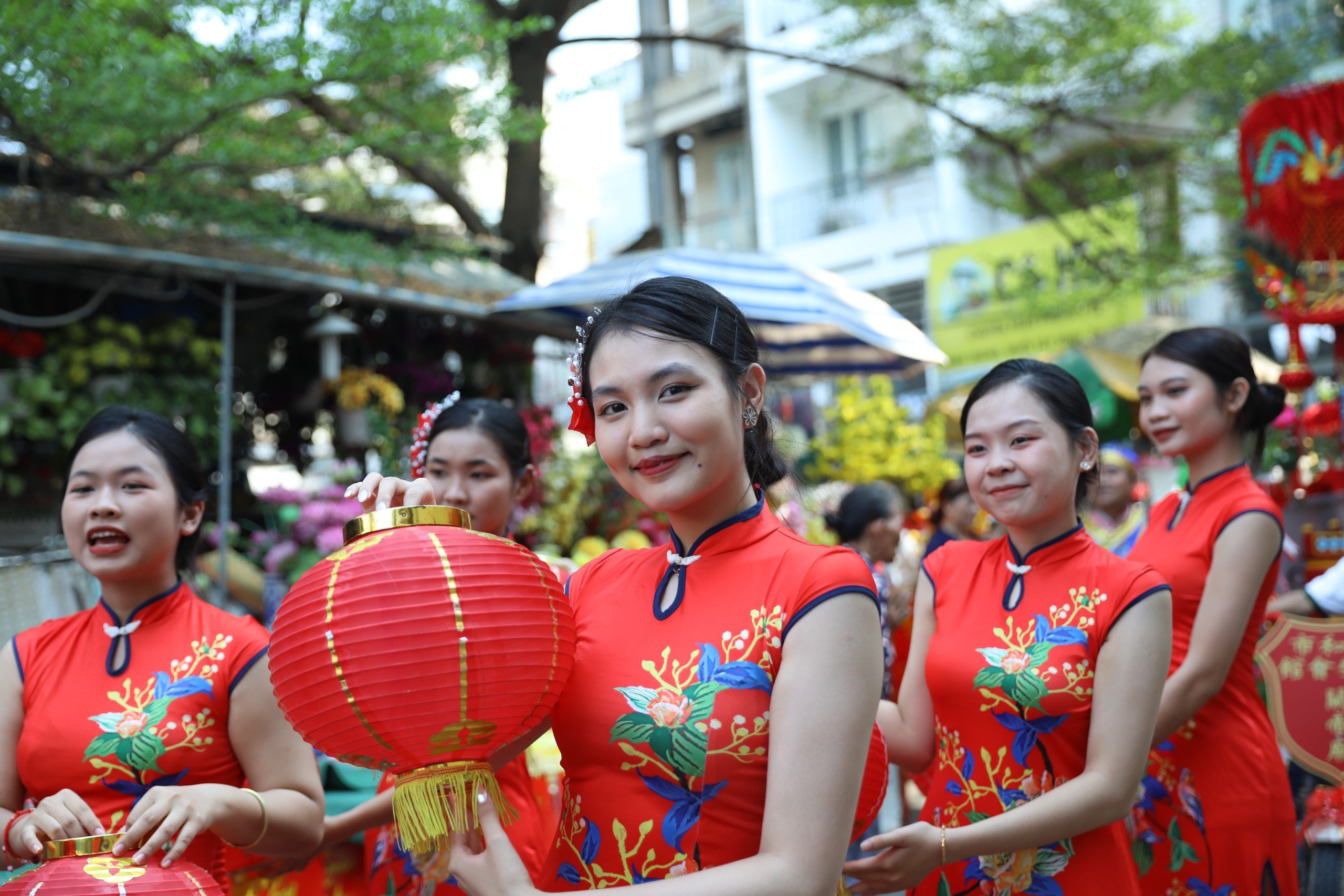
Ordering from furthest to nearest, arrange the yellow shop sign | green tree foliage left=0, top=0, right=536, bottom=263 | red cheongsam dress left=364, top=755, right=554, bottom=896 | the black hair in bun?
the yellow shop sign < the black hair in bun < green tree foliage left=0, top=0, right=536, bottom=263 < red cheongsam dress left=364, top=755, right=554, bottom=896

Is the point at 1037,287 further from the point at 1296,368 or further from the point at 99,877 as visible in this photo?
the point at 99,877

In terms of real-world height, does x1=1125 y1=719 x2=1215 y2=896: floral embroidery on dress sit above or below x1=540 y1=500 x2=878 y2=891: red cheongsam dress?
below

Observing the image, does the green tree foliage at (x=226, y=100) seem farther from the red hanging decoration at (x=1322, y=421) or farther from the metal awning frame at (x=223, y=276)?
the red hanging decoration at (x=1322, y=421)

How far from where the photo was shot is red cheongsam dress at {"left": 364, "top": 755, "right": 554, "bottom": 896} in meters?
2.42

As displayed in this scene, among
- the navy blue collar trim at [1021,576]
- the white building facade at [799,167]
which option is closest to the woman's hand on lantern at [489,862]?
the navy blue collar trim at [1021,576]

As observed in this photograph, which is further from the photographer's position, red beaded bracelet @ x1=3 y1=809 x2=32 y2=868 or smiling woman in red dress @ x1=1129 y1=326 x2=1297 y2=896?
smiling woman in red dress @ x1=1129 y1=326 x2=1297 y2=896

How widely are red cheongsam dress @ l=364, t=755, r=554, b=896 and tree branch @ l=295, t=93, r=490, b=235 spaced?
401 centimetres

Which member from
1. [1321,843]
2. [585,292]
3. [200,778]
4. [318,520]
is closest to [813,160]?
[585,292]

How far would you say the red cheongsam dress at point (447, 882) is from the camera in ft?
7.93

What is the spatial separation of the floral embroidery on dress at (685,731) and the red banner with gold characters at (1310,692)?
2.40 metres

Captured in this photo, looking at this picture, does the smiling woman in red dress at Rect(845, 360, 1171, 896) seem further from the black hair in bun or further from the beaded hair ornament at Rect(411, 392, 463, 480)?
the black hair in bun

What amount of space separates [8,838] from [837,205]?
16195mm

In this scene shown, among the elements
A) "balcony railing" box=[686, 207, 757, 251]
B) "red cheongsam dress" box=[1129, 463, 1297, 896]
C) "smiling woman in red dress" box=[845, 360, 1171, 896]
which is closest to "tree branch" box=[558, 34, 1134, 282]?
"red cheongsam dress" box=[1129, 463, 1297, 896]

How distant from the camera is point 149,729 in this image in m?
2.01
